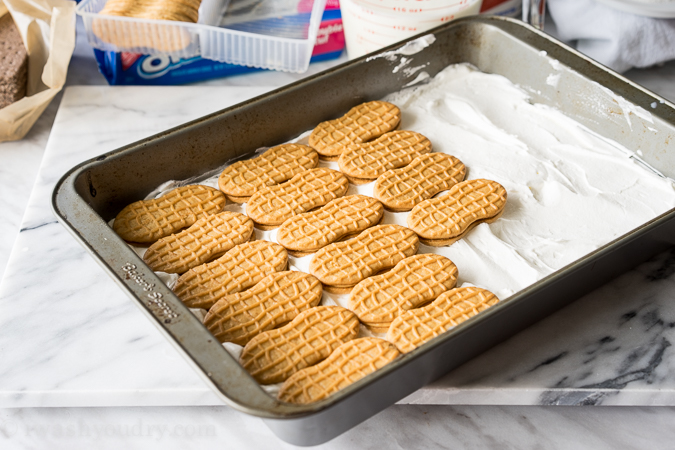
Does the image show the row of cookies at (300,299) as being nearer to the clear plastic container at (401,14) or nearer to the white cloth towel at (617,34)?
the clear plastic container at (401,14)

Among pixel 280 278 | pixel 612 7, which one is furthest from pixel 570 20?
pixel 280 278

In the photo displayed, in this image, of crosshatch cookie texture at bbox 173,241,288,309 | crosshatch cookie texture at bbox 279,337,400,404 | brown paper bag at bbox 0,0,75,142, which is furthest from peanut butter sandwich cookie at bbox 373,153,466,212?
brown paper bag at bbox 0,0,75,142

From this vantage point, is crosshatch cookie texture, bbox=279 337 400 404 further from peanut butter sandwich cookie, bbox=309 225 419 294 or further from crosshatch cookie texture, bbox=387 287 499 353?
peanut butter sandwich cookie, bbox=309 225 419 294

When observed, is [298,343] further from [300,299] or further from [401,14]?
[401,14]

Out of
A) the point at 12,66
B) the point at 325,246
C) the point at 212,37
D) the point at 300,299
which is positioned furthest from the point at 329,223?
the point at 12,66

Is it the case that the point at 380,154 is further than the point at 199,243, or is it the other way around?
the point at 380,154

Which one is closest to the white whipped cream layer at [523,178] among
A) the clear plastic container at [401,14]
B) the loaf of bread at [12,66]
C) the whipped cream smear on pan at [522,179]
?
the whipped cream smear on pan at [522,179]
